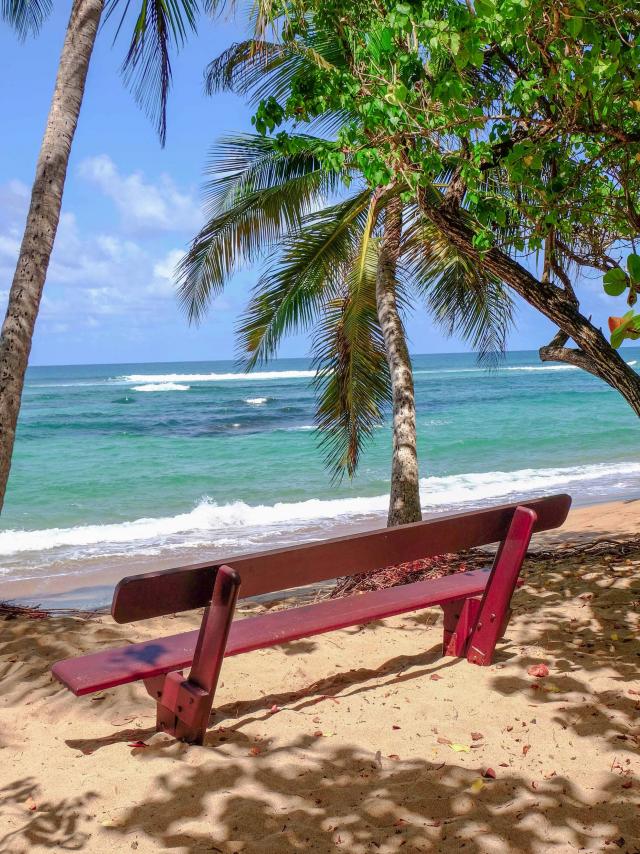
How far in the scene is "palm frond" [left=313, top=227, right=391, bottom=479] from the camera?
8.59 m

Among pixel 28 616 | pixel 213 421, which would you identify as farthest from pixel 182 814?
pixel 213 421

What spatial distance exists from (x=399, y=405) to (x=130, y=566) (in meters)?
3.78

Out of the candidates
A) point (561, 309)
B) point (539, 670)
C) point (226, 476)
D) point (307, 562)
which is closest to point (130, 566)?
point (561, 309)

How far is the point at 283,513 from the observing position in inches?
481

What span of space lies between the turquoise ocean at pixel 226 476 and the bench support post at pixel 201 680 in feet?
14.8

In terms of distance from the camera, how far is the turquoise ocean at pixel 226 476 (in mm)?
9945

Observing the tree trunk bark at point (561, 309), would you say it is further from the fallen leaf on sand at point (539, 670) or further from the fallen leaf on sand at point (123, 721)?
the fallen leaf on sand at point (123, 721)

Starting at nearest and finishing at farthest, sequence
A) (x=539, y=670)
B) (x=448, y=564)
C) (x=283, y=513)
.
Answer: (x=539, y=670) → (x=448, y=564) → (x=283, y=513)

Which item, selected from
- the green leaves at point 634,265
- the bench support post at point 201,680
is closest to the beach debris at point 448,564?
the bench support post at point 201,680

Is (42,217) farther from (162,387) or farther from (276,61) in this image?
(162,387)

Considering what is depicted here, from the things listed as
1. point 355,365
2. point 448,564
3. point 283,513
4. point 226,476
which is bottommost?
point 226,476

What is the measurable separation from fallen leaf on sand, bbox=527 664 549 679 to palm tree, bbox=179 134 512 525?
4.84m

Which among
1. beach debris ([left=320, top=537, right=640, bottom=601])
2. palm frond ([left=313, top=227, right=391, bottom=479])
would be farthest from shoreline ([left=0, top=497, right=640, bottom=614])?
palm frond ([left=313, top=227, right=391, bottom=479])

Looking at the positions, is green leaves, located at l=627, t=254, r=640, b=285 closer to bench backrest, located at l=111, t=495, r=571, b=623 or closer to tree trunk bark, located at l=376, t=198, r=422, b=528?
bench backrest, located at l=111, t=495, r=571, b=623
